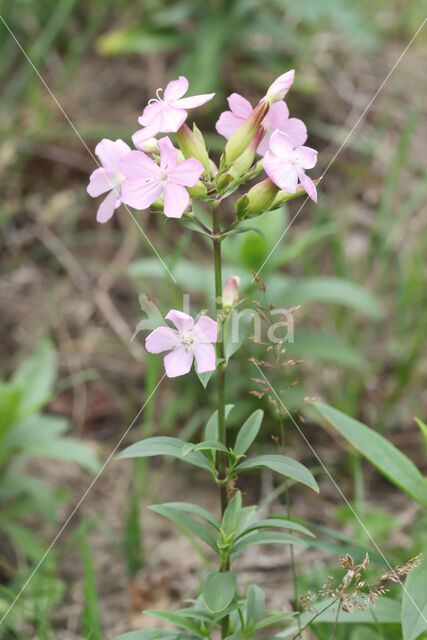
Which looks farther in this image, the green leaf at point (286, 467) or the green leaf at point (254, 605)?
the green leaf at point (254, 605)

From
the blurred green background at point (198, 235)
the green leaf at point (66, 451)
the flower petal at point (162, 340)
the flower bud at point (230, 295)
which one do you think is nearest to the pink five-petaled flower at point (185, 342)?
the flower petal at point (162, 340)

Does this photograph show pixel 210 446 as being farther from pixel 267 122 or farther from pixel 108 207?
pixel 267 122

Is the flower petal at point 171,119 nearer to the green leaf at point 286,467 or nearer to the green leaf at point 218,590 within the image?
the green leaf at point 286,467

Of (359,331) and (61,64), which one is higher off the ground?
(61,64)

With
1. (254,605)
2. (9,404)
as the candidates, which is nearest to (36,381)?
(9,404)

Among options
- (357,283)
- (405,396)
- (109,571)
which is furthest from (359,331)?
(109,571)

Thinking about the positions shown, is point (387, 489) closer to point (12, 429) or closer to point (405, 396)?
point (405, 396)
